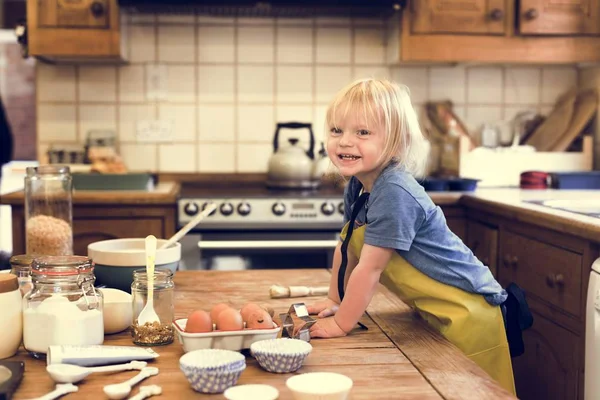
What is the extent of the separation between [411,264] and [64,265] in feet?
2.24

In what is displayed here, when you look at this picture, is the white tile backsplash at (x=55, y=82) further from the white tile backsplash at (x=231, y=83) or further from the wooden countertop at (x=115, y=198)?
the wooden countertop at (x=115, y=198)

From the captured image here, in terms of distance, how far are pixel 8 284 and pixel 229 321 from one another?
0.31 metres

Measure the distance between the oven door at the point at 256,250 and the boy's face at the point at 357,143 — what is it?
1468 millimetres

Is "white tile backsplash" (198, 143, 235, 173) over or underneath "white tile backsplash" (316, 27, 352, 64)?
underneath

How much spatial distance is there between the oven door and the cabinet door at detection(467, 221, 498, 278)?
0.53 metres

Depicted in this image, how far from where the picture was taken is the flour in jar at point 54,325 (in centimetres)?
101

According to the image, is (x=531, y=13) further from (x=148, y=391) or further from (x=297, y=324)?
(x=148, y=391)

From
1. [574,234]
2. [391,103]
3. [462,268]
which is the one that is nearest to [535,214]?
[574,234]

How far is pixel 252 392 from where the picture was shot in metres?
0.85

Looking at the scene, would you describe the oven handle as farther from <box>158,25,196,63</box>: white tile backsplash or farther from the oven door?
<box>158,25,196,63</box>: white tile backsplash

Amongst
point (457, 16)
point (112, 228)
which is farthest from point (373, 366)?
point (457, 16)

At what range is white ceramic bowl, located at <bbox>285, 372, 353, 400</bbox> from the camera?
2.71ft

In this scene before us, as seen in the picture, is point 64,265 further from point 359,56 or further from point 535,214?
point 359,56

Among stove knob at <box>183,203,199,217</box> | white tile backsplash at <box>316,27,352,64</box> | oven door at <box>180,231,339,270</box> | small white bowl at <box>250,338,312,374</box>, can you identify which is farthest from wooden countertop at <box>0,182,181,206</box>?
small white bowl at <box>250,338,312,374</box>
